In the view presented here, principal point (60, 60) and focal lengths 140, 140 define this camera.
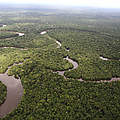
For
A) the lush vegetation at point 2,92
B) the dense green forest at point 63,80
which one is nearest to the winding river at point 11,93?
the lush vegetation at point 2,92

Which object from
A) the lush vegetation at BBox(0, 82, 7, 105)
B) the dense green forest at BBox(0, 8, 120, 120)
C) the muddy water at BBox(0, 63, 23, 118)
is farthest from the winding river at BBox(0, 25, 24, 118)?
the dense green forest at BBox(0, 8, 120, 120)

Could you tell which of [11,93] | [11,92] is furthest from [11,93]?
[11,92]

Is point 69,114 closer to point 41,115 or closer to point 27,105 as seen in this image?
point 41,115

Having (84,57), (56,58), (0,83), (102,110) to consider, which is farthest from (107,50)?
(0,83)

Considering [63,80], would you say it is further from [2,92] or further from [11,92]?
Answer: [2,92]

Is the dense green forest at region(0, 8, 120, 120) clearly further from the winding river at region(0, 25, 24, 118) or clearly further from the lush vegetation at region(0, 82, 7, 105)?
the winding river at region(0, 25, 24, 118)

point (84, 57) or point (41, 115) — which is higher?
point (84, 57)

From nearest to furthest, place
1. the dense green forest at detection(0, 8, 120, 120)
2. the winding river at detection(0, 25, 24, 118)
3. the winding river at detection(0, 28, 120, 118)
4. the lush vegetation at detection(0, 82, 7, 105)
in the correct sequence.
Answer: the dense green forest at detection(0, 8, 120, 120) → the winding river at detection(0, 25, 24, 118) → the winding river at detection(0, 28, 120, 118) → the lush vegetation at detection(0, 82, 7, 105)

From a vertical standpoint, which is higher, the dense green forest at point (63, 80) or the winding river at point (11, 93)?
the dense green forest at point (63, 80)

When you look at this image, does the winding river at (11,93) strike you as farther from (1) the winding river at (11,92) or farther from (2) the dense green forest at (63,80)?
(2) the dense green forest at (63,80)
